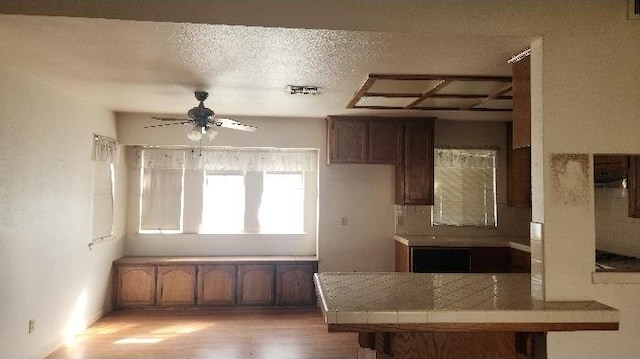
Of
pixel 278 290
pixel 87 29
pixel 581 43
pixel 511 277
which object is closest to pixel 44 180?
pixel 87 29

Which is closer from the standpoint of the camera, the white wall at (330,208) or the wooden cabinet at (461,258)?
the wooden cabinet at (461,258)

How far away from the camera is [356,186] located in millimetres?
5395

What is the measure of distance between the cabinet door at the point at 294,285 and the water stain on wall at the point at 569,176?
3399 millimetres

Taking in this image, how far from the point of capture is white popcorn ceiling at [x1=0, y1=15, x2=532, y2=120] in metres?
2.27

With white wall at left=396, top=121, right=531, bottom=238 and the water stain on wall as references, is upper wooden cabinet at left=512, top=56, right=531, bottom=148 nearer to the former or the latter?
the water stain on wall

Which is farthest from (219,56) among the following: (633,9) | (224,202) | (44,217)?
(224,202)

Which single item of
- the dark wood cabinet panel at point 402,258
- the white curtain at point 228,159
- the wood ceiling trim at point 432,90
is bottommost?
the dark wood cabinet panel at point 402,258

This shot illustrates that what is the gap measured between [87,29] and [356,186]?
3666 mm

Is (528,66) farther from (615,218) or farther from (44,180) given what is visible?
(44,180)

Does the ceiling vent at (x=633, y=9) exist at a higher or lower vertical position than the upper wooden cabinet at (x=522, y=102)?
higher

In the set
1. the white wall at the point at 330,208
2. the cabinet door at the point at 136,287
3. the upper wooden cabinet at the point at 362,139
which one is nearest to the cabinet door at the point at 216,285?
the white wall at the point at 330,208

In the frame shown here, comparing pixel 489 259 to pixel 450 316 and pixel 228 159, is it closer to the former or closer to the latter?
pixel 450 316

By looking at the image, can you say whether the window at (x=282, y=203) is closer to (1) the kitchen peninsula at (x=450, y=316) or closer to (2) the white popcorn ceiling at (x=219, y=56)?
(2) the white popcorn ceiling at (x=219, y=56)

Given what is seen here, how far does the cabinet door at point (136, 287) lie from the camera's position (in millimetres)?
4980
